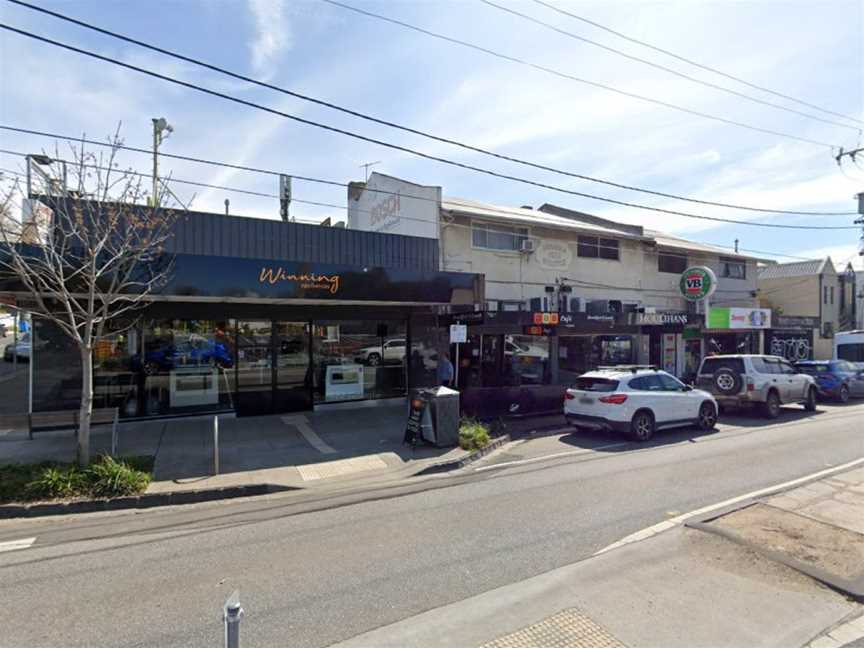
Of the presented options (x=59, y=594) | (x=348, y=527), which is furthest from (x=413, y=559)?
(x=59, y=594)

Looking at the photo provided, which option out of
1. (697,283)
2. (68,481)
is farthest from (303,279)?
(697,283)

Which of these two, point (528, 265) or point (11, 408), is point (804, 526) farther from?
point (11, 408)

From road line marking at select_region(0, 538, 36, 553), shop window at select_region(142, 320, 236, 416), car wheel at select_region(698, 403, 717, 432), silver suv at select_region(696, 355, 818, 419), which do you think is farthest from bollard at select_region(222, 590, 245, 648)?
silver suv at select_region(696, 355, 818, 419)

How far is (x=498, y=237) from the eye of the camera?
60.1 ft

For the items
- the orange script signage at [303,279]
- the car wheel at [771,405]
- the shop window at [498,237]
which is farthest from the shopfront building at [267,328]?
the car wheel at [771,405]

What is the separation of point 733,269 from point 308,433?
24692 millimetres

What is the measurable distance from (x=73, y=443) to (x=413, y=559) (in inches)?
329

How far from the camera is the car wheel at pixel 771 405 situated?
14062 millimetres

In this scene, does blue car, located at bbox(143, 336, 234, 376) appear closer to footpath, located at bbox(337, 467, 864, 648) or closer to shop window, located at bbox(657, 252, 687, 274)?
footpath, located at bbox(337, 467, 864, 648)

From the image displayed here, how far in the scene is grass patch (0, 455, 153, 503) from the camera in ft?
22.4

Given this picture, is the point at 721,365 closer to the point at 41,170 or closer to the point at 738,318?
the point at 738,318

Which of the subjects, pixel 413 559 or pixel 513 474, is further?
pixel 513 474

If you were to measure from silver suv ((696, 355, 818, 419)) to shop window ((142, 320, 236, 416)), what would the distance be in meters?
13.7

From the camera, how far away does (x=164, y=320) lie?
1177cm
